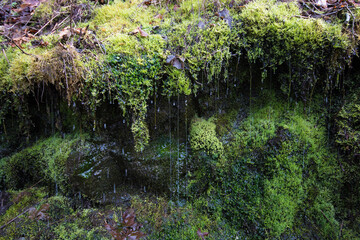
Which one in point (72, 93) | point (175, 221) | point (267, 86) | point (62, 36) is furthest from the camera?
point (267, 86)

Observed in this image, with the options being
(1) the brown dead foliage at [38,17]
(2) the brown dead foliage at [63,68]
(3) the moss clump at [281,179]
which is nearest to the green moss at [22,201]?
(2) the brown dead foliage at [63,68]

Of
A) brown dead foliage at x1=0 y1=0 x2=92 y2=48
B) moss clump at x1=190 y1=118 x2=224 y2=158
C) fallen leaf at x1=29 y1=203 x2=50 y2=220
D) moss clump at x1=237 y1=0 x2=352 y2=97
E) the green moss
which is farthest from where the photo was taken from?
brown dead foliage at x1=0 y1=0 x2=92 y2=48

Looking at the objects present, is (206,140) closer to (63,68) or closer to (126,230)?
(126,230)

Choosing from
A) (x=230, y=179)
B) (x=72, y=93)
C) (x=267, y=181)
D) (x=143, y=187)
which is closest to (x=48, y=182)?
(x=143, y=187)

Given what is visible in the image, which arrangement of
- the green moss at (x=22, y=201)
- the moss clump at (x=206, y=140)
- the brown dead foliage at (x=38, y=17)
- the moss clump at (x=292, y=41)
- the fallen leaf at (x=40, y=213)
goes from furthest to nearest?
1. the brown dead foliage at (x=38, y=17)
2. the moss clump at (x=206, y=140)
3. the green moss at (x=22, y=201)
4. the fallen leaf at (x=40, y=213)
5. the moss clump at (x=292, y=41)

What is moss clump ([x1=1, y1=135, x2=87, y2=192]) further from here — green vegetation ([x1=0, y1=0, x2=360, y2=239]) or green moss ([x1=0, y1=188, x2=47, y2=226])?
green moss ([x1=0, y1=188, x2=47, y2=226])

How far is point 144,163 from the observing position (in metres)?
3.51

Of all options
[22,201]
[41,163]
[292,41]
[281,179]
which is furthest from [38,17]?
[281,179]

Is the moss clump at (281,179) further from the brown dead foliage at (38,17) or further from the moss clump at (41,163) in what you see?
the brown dead foliage at (38,17)

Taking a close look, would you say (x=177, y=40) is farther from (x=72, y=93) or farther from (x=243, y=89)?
(x=72, y=93)

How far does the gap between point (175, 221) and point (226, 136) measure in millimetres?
1677

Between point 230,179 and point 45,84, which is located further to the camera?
point 230,179

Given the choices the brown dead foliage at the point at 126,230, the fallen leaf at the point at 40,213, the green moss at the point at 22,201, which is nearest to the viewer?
the brown dead foliage at the point at 126,230

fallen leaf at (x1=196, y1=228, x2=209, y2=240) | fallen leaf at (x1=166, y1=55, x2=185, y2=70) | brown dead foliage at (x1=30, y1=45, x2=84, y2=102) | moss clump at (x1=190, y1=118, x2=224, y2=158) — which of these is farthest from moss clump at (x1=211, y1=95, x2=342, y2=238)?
brown dead foliage at (x1=30, y1=45, x2=84, y2=102)
